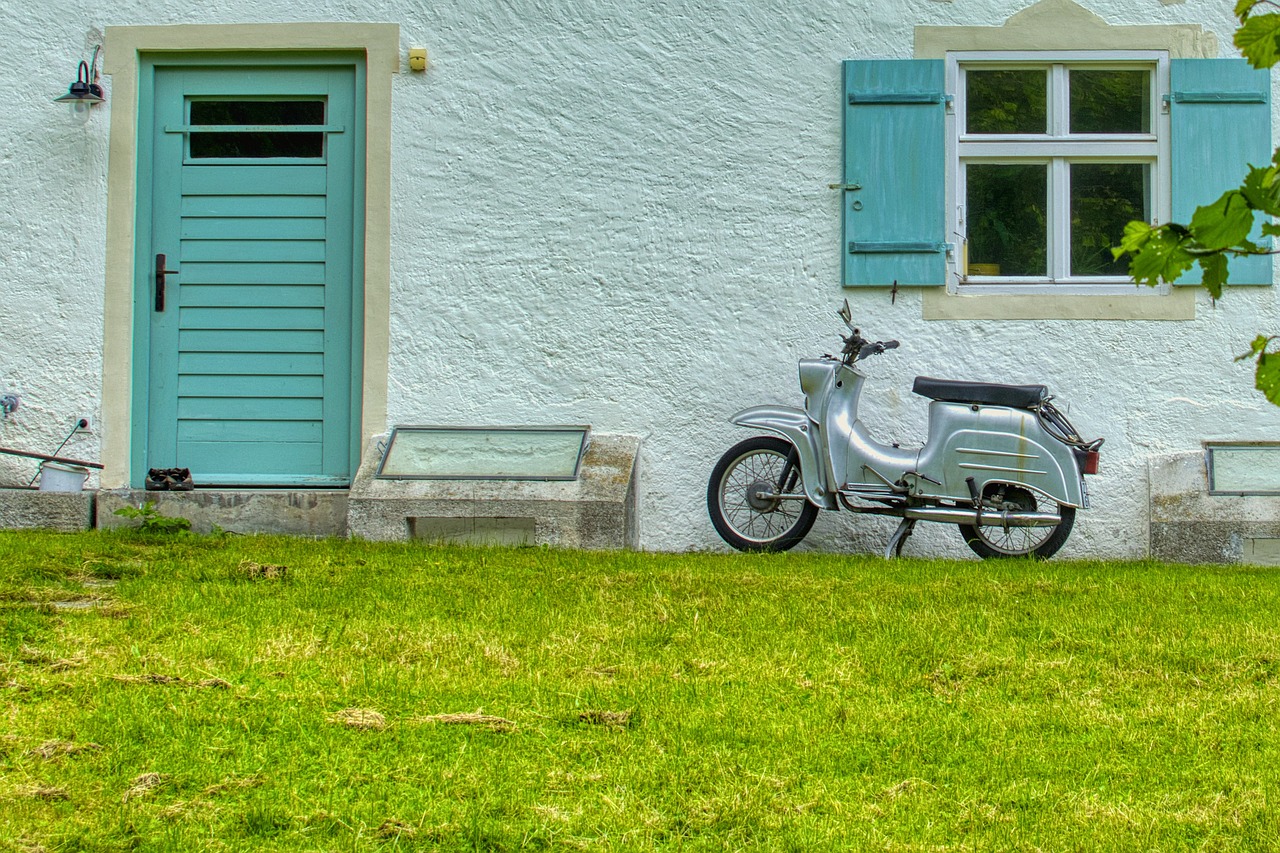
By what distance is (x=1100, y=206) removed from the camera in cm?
722

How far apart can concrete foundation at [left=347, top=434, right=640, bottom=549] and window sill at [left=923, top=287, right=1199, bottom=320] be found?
1867 millimetres

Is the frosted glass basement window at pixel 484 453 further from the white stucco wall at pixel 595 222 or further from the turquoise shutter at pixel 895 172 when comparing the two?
the turquoise shutter at pixel 895 172

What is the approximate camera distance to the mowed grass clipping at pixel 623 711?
2613mm

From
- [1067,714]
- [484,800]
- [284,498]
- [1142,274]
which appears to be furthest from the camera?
[284,498]

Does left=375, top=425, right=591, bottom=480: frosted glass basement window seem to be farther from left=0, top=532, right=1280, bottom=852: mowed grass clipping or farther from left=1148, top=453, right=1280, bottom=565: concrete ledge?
left=1148, top=453, right=1280, bottom=565: concrete ledge

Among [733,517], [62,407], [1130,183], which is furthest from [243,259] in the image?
[1130,183]

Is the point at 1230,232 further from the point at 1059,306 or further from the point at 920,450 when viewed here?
the point at 1059,306

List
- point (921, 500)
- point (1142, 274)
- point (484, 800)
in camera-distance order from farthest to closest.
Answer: point (921, 500) < point (484, 800) < point (1142, 274)

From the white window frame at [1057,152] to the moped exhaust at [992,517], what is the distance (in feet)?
4.46

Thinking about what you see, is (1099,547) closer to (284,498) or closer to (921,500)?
(921,500)

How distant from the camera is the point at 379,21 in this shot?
23.9 feet

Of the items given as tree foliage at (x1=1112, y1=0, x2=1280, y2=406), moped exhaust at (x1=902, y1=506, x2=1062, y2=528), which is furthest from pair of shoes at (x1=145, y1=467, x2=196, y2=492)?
tree foliage at (x1=1112, y1=0, x2=1280, y2=406)

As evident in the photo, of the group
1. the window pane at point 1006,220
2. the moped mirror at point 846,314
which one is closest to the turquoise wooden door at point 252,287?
the moped mirror at point 846,314

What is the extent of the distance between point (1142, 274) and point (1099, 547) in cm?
593
